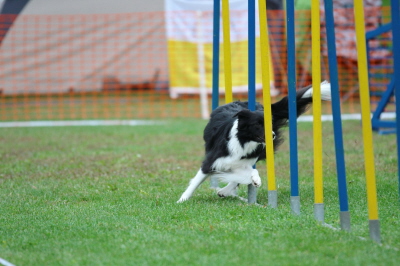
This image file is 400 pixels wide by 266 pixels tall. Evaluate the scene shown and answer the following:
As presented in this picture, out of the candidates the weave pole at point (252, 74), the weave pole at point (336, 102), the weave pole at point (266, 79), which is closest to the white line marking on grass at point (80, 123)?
the weave pole at point (252, 74)

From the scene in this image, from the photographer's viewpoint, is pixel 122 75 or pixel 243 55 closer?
pixel 243 55

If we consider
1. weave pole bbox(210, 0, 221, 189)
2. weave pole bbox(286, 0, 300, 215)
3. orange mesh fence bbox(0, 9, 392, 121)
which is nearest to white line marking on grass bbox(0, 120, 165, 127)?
orange mesh fence bbox(0, 9, 392, 121)

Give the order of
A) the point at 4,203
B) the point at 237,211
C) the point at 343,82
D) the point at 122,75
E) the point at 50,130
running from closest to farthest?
the point at 237,211
the point at 4,203
the point at 50,130
the point at 343,82
the point at 122,75

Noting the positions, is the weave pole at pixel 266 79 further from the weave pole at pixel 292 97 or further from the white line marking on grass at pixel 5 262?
the white line marking on grass at pixel 5 262

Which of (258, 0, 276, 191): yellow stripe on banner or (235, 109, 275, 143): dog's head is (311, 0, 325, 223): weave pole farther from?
(235, 109, 275, 143): dog's head

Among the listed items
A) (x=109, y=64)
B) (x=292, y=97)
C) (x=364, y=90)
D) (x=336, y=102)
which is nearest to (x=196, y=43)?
(x=109, y=64)

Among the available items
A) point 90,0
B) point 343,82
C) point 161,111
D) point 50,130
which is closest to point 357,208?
point 50,130

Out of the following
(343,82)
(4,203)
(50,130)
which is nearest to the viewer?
(4,203)

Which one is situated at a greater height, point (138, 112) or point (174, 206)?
point (174, 206)

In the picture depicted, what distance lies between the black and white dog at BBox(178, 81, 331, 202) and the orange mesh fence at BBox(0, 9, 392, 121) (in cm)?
960

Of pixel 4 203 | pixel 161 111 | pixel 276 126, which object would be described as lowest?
pixel 161 111

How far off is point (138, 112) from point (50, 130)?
12.2 ft

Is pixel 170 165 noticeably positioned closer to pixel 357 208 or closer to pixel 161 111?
pixel 357 208

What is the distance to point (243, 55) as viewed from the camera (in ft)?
49.4
